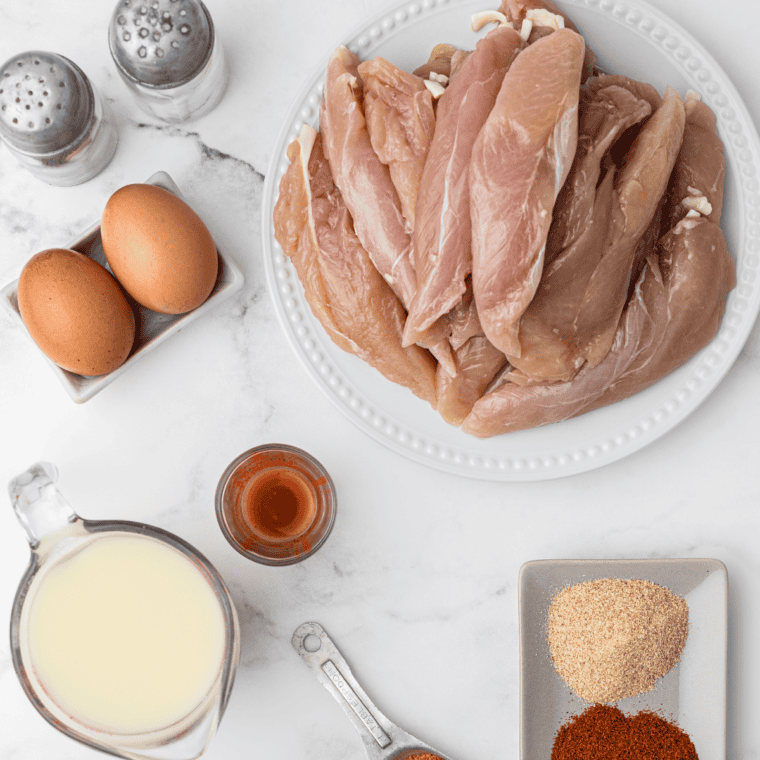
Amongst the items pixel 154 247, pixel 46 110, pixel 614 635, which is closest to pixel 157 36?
pixel 46 110

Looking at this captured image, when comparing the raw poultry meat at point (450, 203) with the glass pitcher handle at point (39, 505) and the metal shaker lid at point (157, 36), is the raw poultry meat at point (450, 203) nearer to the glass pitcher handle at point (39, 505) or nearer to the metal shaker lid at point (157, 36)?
the metal shaker lid at point (157, 36)

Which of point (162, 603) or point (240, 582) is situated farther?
point (240, 582)

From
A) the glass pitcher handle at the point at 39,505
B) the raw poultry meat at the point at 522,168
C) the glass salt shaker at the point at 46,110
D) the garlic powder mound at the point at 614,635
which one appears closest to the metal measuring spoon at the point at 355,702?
the garlic powder mound at the point at 614,635

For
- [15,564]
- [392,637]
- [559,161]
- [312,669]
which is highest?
[559,161]

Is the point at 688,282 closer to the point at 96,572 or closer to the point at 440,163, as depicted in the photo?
the point at 440,163

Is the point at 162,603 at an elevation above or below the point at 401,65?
below

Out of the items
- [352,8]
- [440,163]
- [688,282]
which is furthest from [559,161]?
[352,8]
